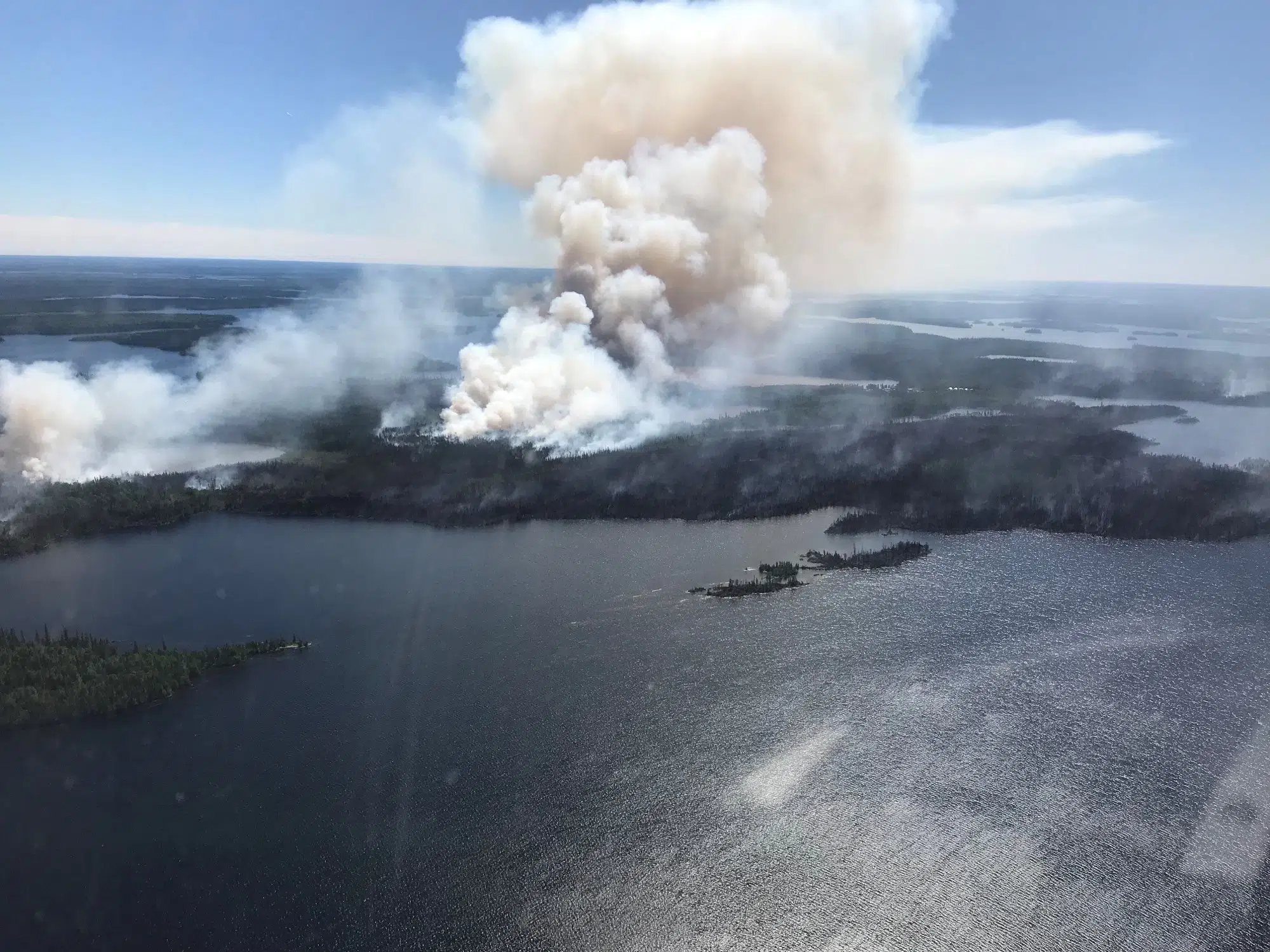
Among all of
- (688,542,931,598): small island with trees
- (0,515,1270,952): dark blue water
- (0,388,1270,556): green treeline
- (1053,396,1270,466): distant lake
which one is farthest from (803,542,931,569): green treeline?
(1053,396,1270,466): distant lake

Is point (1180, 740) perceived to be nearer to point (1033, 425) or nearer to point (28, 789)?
point (28, 789)

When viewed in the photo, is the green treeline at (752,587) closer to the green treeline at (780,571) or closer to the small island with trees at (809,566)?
the small island with trees at (809,566)

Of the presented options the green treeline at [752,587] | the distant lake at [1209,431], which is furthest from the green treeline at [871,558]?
the distant lake at [1209,431]

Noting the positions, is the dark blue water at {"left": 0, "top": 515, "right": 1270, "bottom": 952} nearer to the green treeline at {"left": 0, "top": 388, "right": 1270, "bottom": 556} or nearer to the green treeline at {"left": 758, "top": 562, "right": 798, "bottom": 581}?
the green treeline at {"left": 758, "top": 562, "right": 798, "bottom": 581}

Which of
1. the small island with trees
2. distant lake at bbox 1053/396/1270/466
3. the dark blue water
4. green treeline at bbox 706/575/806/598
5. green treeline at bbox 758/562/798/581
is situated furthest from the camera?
distant lake at bbox 1053/396/1270/466

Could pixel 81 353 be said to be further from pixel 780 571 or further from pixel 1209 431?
pixel 1209 431

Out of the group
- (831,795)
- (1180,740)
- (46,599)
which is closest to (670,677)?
(831,795)
